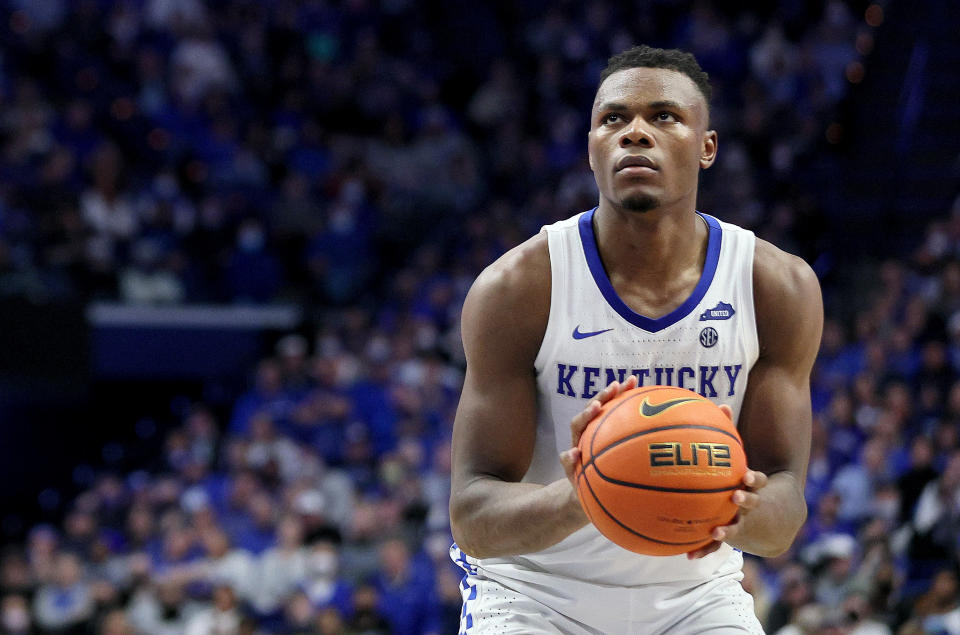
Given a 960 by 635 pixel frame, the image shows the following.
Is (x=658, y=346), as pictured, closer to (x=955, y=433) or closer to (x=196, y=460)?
(x=955, y=433)

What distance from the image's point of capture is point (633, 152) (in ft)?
11.5

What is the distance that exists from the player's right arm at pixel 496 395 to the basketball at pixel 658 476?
469mm

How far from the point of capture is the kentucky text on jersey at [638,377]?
3576 mm

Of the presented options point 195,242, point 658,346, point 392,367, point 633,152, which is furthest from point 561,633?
point 195,242

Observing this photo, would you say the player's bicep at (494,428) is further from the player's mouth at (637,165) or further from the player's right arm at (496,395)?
the player's mouth at (637,165)

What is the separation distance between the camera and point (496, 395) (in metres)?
3.56

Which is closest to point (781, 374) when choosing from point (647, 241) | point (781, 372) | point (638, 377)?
point (781, 372)

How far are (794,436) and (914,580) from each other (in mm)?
4772

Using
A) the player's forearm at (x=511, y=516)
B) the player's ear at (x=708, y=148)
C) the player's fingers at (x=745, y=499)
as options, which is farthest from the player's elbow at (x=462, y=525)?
the player's ear at (x=708, y=148)

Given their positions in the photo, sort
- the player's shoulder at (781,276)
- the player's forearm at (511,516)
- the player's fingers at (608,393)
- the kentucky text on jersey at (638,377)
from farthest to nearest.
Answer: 1. the player's shoulder at (781,276)
2. the kentucky text on jersey at (638,377)
3. the player's forearm at (511,516)
4. the player's fingers at (608,393)

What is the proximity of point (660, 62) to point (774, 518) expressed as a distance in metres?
1.36

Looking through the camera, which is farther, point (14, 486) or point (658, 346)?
point (14, 486)

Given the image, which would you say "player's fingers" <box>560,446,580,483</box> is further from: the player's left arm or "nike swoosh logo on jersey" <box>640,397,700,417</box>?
the player's left arm

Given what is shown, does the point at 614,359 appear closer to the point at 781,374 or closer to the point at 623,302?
the point at 623,302
